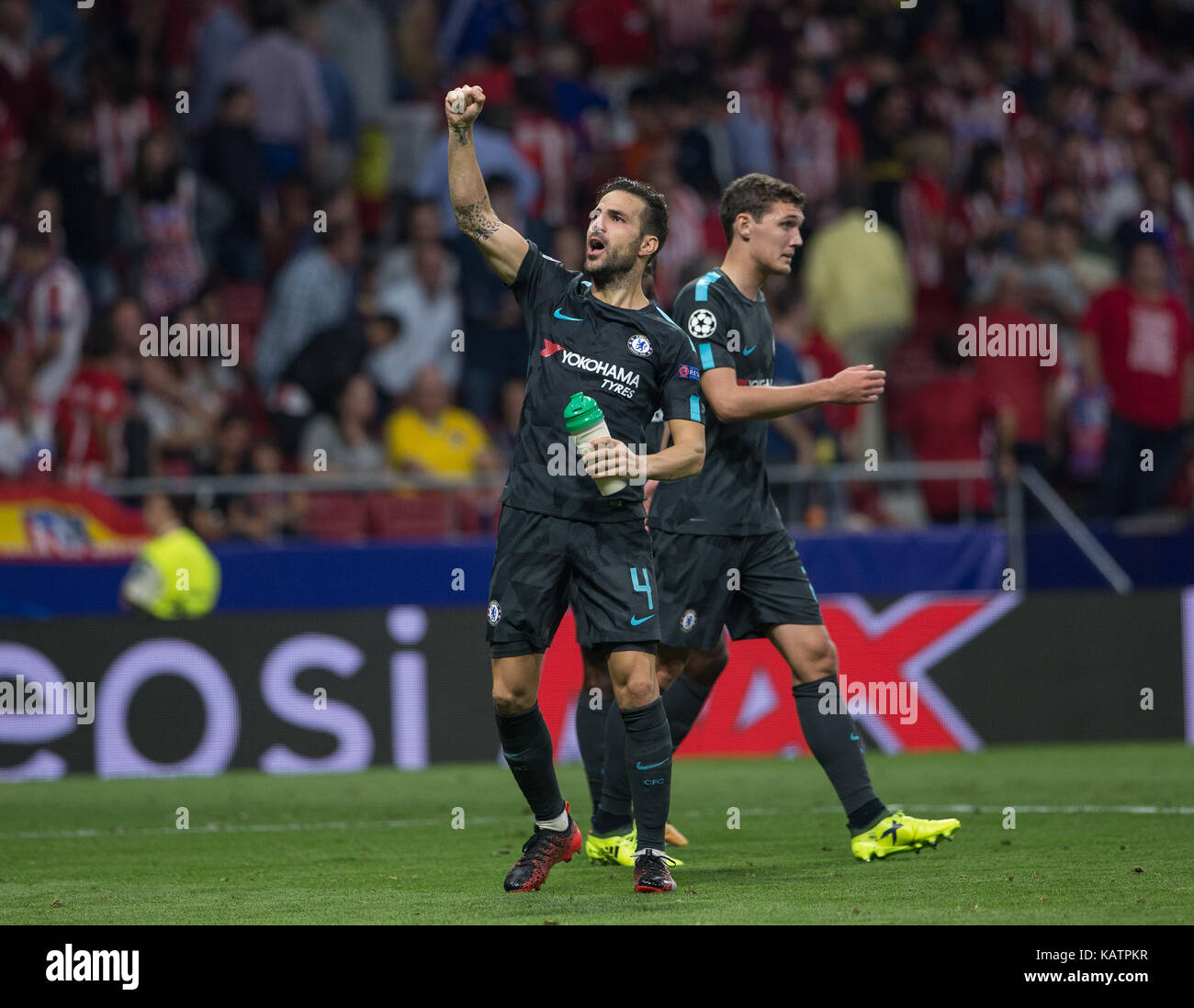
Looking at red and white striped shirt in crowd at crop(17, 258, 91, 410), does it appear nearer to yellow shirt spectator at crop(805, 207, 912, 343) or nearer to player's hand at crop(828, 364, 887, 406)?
yellow shirt spectator at crop(805, 207, 912, 343)

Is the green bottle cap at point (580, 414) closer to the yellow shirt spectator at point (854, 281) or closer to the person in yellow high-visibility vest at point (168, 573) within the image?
the person in yellow high-visibility vest at point (168, 573)

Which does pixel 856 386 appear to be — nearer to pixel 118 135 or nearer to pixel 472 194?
pixel 472 194

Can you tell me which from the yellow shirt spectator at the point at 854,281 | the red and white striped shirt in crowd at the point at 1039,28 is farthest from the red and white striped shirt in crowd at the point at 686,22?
the yellow shirt spectator at the point at 854,281

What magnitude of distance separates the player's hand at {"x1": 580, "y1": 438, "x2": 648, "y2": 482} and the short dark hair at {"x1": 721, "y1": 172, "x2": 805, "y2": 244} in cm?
181

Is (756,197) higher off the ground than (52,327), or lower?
lower

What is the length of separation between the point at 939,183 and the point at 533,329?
10.5m

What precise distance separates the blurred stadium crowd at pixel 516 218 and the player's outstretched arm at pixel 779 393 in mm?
6117

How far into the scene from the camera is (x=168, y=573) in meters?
11.9

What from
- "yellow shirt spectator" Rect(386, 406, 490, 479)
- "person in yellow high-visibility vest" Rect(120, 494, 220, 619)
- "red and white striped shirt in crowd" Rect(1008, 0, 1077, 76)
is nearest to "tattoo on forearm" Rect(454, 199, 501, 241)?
"person in yellow high-visibility vest" Rect(120, 494, 220, 619)

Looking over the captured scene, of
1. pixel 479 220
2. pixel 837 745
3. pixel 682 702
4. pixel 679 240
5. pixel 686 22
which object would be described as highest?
pixel 686 22

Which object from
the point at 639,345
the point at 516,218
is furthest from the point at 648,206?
the point at 516,218

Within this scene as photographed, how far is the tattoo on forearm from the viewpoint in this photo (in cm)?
636

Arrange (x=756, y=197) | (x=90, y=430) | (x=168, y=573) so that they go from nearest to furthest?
(x=756, y=197), (x=168, y=573), (x=90, y=430)

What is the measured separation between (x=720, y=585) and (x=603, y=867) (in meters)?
1.19
